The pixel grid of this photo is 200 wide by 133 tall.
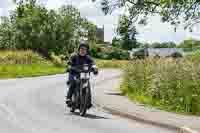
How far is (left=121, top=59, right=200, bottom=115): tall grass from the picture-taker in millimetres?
18609

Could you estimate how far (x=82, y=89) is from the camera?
57.1ft

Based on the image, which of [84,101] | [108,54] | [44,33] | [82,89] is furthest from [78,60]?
[108,54]

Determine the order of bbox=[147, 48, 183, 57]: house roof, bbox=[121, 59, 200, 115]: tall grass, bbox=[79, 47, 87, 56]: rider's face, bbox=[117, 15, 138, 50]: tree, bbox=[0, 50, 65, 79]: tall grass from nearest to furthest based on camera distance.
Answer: bbox=[79, 47, 87, 56]: rider's face
bbox=[121, 59, 200, 115]: tall grass
bbox=[117, 15, 138, 50]: tree
bbox=[147, 48, 183, 57]: house roof
bbox=[0, 50, 65, 79]: tall grass

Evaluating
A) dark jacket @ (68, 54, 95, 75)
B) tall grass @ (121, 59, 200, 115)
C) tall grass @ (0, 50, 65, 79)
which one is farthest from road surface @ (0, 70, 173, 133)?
tall grass @ (0, 50, 65, 79)

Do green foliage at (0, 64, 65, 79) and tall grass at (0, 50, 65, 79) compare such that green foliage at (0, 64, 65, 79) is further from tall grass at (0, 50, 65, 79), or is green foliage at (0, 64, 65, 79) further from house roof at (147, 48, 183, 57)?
house roof at (147, 48, 183, 57)

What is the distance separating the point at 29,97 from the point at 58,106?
3645 mm

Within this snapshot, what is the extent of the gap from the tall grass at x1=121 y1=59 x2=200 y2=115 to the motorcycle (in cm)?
295

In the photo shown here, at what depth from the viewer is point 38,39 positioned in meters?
84.2

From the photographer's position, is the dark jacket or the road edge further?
the dark jacket

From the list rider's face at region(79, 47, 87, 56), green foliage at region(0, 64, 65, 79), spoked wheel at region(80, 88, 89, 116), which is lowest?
green foliage at region(0, 64, 65, 79)

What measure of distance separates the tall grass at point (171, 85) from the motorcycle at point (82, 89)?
2.95 m

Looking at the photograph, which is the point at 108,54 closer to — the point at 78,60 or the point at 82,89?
the point at 78,60

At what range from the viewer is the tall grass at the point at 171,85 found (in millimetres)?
18609

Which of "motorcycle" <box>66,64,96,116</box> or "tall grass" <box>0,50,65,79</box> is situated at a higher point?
"motorcycle" <box>66,64,96,116</box>
